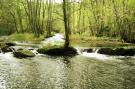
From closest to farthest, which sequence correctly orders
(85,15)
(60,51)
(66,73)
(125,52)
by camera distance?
(66,73) → (125,52) → (60,51) → (85,15)

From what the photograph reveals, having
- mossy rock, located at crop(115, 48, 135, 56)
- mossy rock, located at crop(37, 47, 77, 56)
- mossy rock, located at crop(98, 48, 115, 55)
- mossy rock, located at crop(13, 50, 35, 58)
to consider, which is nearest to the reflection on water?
mossy rock, located at crop(13, 50, 35, 58)

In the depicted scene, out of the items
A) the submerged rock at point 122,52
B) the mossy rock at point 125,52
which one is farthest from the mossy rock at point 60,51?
the mossy rock at point 125,52

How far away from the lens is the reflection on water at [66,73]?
1849cm

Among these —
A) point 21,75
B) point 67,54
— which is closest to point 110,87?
point 21,75

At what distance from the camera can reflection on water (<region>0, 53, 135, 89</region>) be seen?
1849cm

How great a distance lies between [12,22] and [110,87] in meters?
62.5

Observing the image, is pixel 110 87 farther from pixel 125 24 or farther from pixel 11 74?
pixel 125 24

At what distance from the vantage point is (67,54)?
108 feet

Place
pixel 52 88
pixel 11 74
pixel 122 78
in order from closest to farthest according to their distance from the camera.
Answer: pixel 52 88 < pixel 122 78 < pixel 11 74

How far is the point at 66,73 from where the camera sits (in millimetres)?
22234

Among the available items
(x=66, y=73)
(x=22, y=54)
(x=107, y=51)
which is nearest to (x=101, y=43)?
(x=107, y=51)

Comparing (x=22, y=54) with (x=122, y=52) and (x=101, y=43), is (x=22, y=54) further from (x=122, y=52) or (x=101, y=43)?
(x=101, y=43)

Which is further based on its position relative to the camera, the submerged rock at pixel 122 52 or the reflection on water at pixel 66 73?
the submerged rock at pixel 122 52

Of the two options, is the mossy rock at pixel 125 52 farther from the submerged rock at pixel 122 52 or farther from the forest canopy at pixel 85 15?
the forest canopy at pixel 85 15
